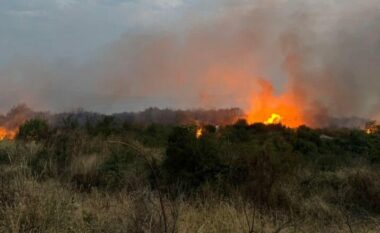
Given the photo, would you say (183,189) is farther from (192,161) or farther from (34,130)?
(34,130)

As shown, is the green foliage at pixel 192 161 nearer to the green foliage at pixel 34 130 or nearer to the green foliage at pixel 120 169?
the green foliage at pixel 120 169

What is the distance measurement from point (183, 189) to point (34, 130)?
14887 mm

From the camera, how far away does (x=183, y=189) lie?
1427cm

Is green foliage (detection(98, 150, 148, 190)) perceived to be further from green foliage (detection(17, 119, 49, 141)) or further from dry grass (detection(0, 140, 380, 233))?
green foliage (detection(17, 119, 49, 141))

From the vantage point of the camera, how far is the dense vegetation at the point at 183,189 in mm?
8055

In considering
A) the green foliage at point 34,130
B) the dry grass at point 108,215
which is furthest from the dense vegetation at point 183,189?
the green foliage at point 34,130

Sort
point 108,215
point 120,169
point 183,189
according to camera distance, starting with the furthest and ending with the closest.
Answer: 1. point 120,169
2. point 183,189
3. point 108,215

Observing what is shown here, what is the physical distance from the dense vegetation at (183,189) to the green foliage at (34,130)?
35 cm

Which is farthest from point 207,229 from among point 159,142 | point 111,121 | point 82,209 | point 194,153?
point 111,121

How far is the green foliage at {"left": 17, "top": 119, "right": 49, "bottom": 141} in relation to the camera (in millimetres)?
25766

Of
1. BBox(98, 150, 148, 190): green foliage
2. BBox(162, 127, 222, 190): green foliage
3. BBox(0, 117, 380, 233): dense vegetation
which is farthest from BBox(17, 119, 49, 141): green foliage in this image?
BBox(162, 127, 222, 190): green foliage

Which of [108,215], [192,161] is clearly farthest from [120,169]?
[108,215]

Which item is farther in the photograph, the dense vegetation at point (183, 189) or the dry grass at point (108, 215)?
the dense vegetation at point (183, 189)

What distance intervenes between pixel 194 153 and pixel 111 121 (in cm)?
2394
